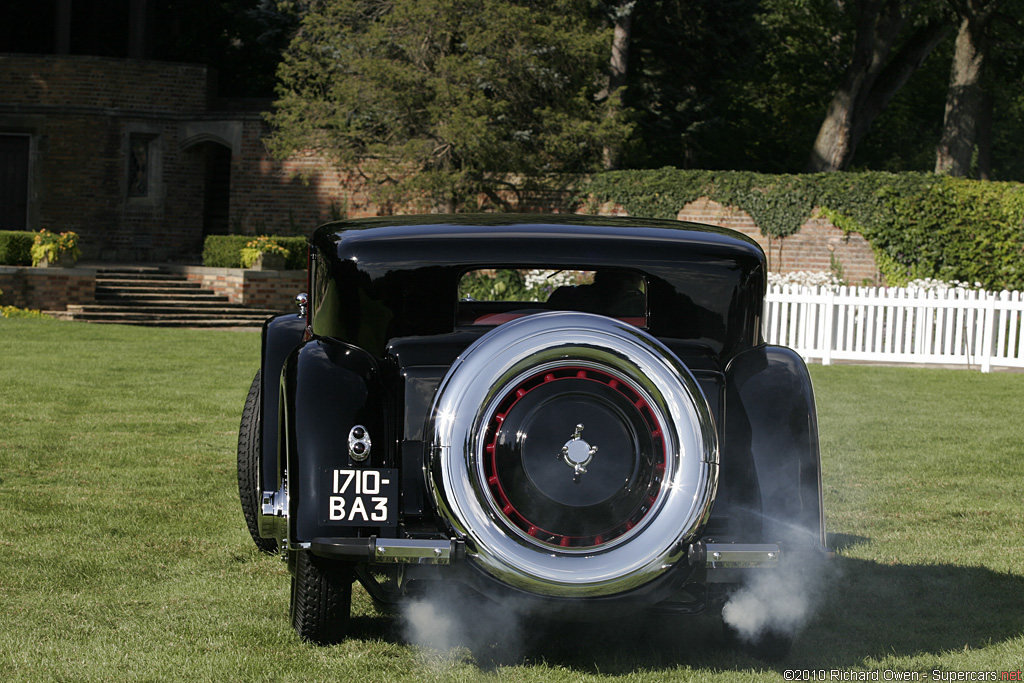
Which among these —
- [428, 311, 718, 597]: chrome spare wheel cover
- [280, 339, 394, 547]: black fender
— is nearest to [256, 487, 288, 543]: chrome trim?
[280, 339, 394, 547]: black fender

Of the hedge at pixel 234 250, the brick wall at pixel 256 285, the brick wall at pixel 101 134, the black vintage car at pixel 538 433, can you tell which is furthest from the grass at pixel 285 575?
the brick wall at pixel 101 134

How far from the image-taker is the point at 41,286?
20031 millimetres

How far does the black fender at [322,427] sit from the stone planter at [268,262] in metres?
18.7

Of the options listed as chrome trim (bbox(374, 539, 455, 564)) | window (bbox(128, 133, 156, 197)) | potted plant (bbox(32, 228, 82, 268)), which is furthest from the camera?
window (bbox(128, 133, 156, 197))

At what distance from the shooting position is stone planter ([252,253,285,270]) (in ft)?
72.5

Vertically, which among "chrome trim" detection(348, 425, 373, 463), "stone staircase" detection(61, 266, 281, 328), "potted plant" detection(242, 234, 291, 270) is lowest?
"stone staircase" detection(61, 266, 281, 328)

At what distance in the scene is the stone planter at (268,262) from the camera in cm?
2209

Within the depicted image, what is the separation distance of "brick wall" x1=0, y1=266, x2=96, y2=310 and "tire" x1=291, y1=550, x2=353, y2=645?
17743 mm

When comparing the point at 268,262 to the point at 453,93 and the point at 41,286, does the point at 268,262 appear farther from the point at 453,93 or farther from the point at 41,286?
the point at 453,93

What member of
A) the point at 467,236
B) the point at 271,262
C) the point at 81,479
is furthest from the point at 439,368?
the point at 271,262

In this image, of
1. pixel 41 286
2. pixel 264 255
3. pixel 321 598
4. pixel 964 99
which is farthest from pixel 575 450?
pixel 964 99

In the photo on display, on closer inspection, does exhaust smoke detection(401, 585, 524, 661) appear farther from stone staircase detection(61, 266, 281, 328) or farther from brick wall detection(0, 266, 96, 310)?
brick wall detection(0, 266, 96, 310)

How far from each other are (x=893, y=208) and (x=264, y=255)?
1234 centimetres

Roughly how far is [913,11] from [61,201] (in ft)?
68.0
